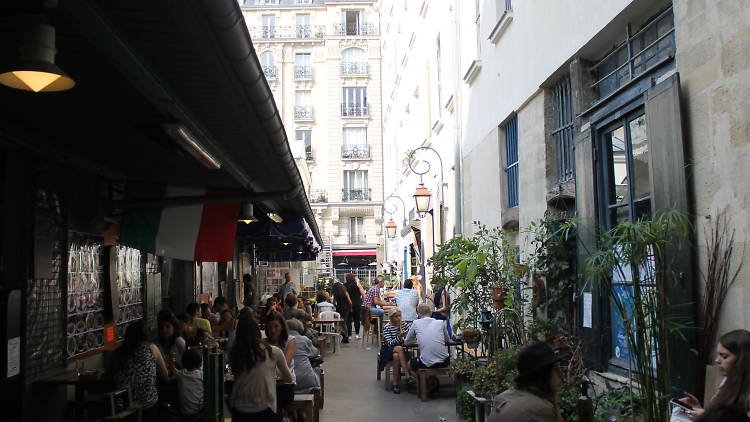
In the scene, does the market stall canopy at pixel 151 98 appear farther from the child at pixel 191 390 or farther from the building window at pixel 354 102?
the building window at pixel 354 102

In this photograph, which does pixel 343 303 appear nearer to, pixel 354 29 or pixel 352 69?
pixel 352 69

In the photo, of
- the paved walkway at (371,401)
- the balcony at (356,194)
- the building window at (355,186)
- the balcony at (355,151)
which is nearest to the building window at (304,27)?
the balcony at (355,151)

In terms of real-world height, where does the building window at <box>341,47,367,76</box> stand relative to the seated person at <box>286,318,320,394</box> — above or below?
above

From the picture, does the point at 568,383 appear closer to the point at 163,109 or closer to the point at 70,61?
the point at 163,109

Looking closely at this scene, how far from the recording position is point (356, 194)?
44750 mm

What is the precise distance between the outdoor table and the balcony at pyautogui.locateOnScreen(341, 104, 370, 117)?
38785 mm

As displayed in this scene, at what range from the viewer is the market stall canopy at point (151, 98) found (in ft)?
12.1

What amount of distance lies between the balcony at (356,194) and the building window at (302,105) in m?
5.52

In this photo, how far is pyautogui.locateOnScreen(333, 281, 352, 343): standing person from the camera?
60.2 ft

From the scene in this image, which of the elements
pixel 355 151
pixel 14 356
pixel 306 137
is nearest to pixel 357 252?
pixel 355 151

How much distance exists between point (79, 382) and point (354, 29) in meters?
42.8

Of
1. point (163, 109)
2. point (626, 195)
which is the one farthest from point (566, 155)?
point (163, 109)

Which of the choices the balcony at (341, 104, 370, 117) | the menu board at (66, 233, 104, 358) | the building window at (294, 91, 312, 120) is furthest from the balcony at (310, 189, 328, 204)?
the menu board at (66, 233, 104, 358)

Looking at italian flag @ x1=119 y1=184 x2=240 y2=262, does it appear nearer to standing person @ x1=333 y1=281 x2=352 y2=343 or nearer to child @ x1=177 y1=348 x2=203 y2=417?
child @ x1=177 y1=348 x2=203 y2=417
